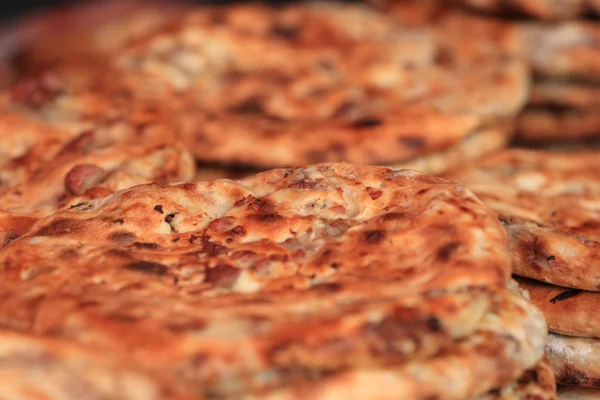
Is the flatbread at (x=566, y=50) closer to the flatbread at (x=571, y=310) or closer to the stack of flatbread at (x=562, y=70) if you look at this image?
the stack of flatbread at (x=562, y=70)

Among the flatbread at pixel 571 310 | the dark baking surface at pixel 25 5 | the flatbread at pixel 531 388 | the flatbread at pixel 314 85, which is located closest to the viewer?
the flatbread at pixel 531 388

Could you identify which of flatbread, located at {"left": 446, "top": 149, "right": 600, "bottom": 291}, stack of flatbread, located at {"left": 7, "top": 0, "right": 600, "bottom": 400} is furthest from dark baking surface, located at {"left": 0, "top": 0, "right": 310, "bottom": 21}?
flatbread, located at {"left": 446, "top": 149, "right": 600, "bottom": 291}

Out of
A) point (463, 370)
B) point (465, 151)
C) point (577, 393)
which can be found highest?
point (463, 370)

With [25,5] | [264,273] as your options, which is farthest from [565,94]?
[25,5]

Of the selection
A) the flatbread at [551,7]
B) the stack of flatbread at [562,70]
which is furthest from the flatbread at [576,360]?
the flatbread at [551,7]

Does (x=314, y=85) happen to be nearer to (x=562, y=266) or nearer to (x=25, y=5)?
(x=562, y=266)

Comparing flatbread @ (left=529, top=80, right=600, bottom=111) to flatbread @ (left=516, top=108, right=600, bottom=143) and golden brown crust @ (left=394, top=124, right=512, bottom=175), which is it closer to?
flatbread @ (left=516, top=108, right=600, bottom=143)

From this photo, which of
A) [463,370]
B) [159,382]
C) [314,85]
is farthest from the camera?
[314,85]
